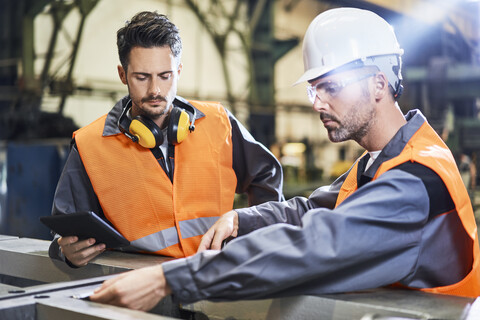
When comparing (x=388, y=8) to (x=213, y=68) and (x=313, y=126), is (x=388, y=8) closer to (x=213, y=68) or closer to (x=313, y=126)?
(x=213, y=68)

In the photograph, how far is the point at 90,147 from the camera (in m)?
2.12

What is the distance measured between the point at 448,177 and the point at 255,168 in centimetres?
109

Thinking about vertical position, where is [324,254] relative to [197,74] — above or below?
below

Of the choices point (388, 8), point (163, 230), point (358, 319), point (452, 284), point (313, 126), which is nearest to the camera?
point (358, 319)

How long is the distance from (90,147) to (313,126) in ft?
43.3

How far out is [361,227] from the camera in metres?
1.18

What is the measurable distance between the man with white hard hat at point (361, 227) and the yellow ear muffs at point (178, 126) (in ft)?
2.26

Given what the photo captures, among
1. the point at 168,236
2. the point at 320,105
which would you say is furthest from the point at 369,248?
the point at 168,236

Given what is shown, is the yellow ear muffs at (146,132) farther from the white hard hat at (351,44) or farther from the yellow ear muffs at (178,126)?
the white hard hat at (351,44)

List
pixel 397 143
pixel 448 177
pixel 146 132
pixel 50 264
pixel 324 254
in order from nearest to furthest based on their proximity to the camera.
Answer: pixel 324 254 < pixel 448 177 < pixel 397 143 < pixel 50 264 < pixel 146 132

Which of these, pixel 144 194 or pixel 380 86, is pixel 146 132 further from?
pixel 380 86

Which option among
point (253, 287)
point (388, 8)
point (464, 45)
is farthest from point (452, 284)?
point (464, 45)

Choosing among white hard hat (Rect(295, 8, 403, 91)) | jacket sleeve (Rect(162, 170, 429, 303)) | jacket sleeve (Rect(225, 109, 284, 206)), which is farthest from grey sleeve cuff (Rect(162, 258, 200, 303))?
jacket sleeve (Rect(225, 109, 284, 206))

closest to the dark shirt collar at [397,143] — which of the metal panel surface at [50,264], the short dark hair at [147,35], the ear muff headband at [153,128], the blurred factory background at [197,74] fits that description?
the metal panel surface at [50,264]
